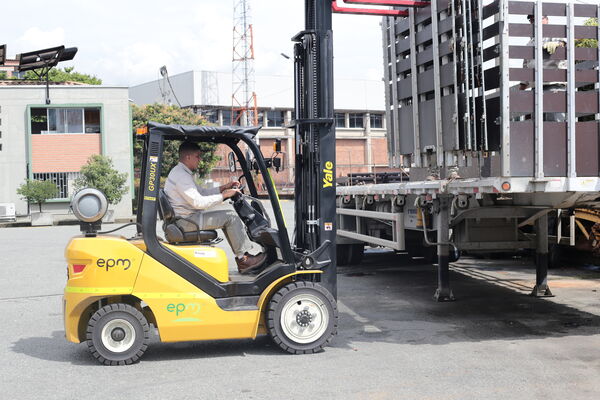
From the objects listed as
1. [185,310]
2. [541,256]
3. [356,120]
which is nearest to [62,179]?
[541,256]

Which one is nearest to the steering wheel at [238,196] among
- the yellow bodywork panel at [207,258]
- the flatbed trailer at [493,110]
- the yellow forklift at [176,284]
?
the yellow forklift at [176,284]

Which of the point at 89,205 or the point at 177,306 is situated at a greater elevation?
the point at 89,205

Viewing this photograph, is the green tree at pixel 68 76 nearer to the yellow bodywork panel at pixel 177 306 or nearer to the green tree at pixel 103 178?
the green tree at pixel 103 178

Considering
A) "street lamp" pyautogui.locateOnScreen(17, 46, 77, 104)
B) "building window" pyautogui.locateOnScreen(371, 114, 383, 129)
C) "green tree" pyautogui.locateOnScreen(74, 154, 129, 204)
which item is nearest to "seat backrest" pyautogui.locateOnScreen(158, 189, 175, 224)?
"green tree" pyautogui.locateOnScreen(74, 154, 129, 204)

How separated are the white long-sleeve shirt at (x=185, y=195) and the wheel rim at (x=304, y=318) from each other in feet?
4.00

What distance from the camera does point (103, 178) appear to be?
35906 millimetres

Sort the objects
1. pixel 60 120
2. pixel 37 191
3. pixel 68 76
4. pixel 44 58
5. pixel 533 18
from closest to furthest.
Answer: pixel 533 18 → pixel 37 191 → pixel 60 120 → pixel 44 58 → pixel 68 76

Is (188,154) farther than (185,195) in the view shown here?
Yes

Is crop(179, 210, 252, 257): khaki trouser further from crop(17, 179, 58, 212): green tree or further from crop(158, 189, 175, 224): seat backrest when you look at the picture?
crop(17, 179, 58, 212): green tree

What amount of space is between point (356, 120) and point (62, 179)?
115ft

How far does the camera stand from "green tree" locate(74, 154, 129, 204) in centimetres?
3591

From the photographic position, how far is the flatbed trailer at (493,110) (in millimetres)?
6895

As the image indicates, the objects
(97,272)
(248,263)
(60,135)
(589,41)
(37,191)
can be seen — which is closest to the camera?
(97,272)

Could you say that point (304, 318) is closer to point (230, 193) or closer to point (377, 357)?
point (377, 357)
